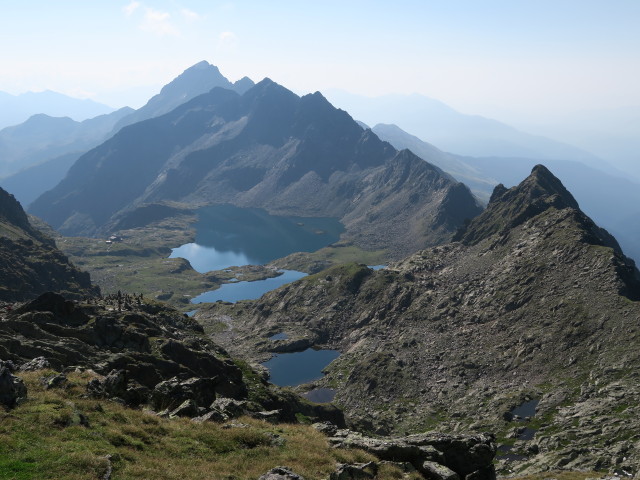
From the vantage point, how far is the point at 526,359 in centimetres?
13938

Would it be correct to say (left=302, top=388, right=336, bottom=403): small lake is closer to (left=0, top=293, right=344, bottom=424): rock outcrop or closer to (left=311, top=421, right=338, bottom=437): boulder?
(left=0, top=293, right=344, bottom=424): rock outcrop

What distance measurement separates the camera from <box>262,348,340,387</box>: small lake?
177250 mm

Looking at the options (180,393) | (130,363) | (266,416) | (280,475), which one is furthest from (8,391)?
(130,363)

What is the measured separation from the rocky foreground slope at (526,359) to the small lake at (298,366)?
627 cm

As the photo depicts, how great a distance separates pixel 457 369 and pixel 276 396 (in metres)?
77.3

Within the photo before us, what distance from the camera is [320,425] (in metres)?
46.7

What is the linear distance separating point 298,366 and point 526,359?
8186 cm

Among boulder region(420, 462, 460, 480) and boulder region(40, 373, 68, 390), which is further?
boulder region(40, 373, 68, 390)

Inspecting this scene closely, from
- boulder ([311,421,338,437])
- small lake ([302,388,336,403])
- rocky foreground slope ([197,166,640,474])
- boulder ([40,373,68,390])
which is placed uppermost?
boulder ([40,373,68,390])

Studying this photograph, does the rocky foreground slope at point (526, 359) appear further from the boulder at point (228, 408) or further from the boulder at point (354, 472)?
the boulder at point (228, 408)

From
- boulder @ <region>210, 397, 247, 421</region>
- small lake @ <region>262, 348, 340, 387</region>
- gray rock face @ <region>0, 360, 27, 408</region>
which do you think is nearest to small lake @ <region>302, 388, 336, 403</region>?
small lake @ <region>262, 348, 340, 387</region>

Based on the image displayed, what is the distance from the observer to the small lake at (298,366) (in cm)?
17725

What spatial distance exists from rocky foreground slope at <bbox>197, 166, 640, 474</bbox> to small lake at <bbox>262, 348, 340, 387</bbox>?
627cm

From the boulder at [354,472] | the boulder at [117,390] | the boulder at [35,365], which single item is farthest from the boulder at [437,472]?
the boulder at [35,365]
